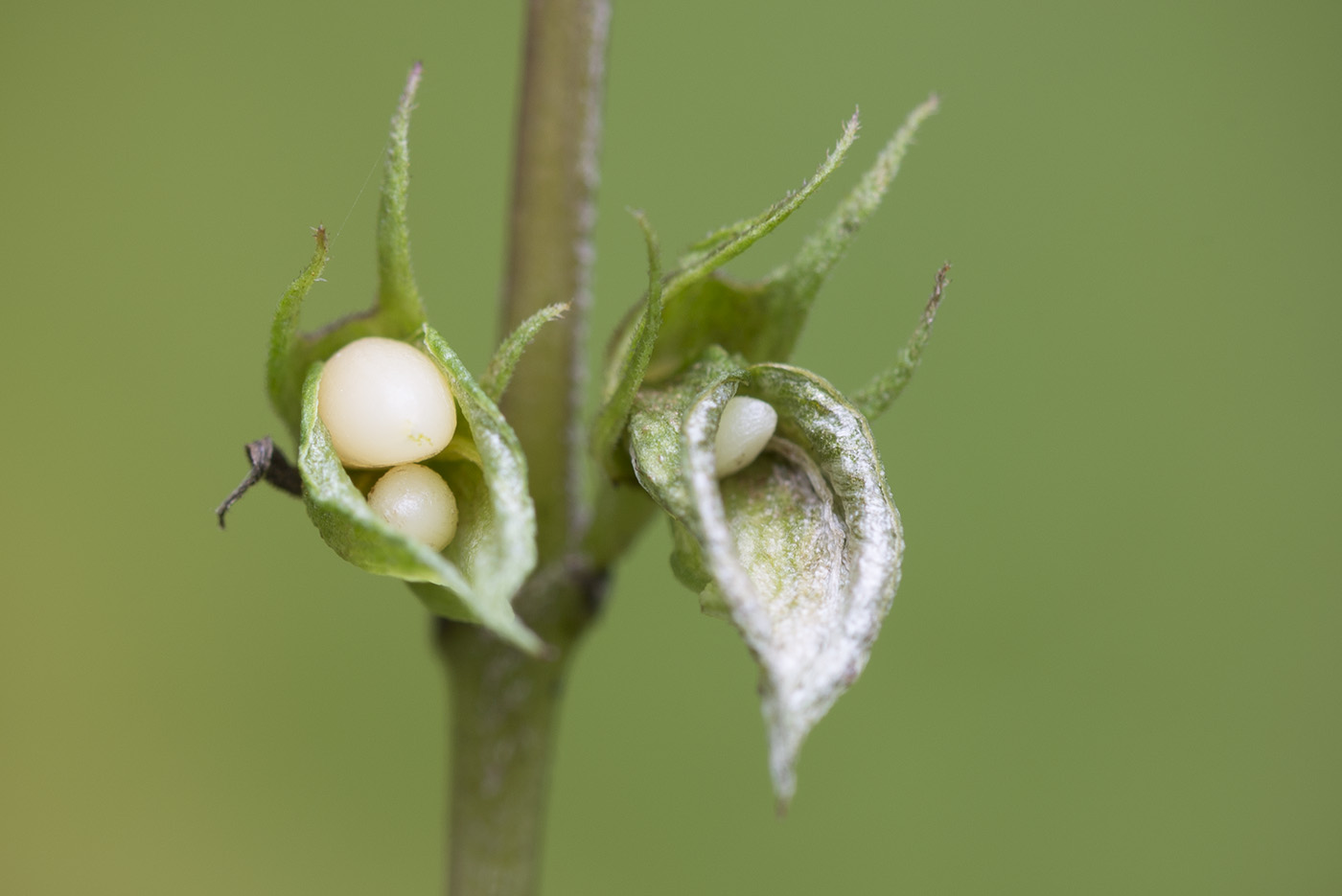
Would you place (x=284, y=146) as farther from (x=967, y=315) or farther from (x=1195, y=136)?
(x=1195, y=136)

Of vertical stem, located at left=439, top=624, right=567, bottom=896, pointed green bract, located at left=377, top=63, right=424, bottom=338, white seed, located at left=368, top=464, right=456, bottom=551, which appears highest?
pointed green bract, located at left=377, top=63, right=424, bottom=338

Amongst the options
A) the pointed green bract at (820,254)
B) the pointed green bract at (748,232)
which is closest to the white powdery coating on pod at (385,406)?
the pointed green bract at (748,232)

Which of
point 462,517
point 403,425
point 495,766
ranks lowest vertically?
point 495,766

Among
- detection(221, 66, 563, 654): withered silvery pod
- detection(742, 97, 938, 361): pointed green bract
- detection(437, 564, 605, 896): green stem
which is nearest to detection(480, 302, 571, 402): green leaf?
detection(221, 66, 563, 654): withered silvery pod

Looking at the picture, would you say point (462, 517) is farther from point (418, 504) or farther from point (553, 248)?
point (553, 248)

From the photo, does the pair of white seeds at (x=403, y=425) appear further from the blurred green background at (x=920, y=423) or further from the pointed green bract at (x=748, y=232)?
the blurred green background at (x=920, y=423)

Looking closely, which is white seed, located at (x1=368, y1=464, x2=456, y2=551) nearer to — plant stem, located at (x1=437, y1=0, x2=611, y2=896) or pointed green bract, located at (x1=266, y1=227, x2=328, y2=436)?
pointed green bract, located at (x1=266, y1=227, x2=328, y2=436)

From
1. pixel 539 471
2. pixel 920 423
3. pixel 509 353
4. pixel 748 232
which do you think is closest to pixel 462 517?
pixel 509 353

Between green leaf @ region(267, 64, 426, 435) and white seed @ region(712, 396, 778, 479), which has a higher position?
green leaf @ region(267, 64, 426, 435)
